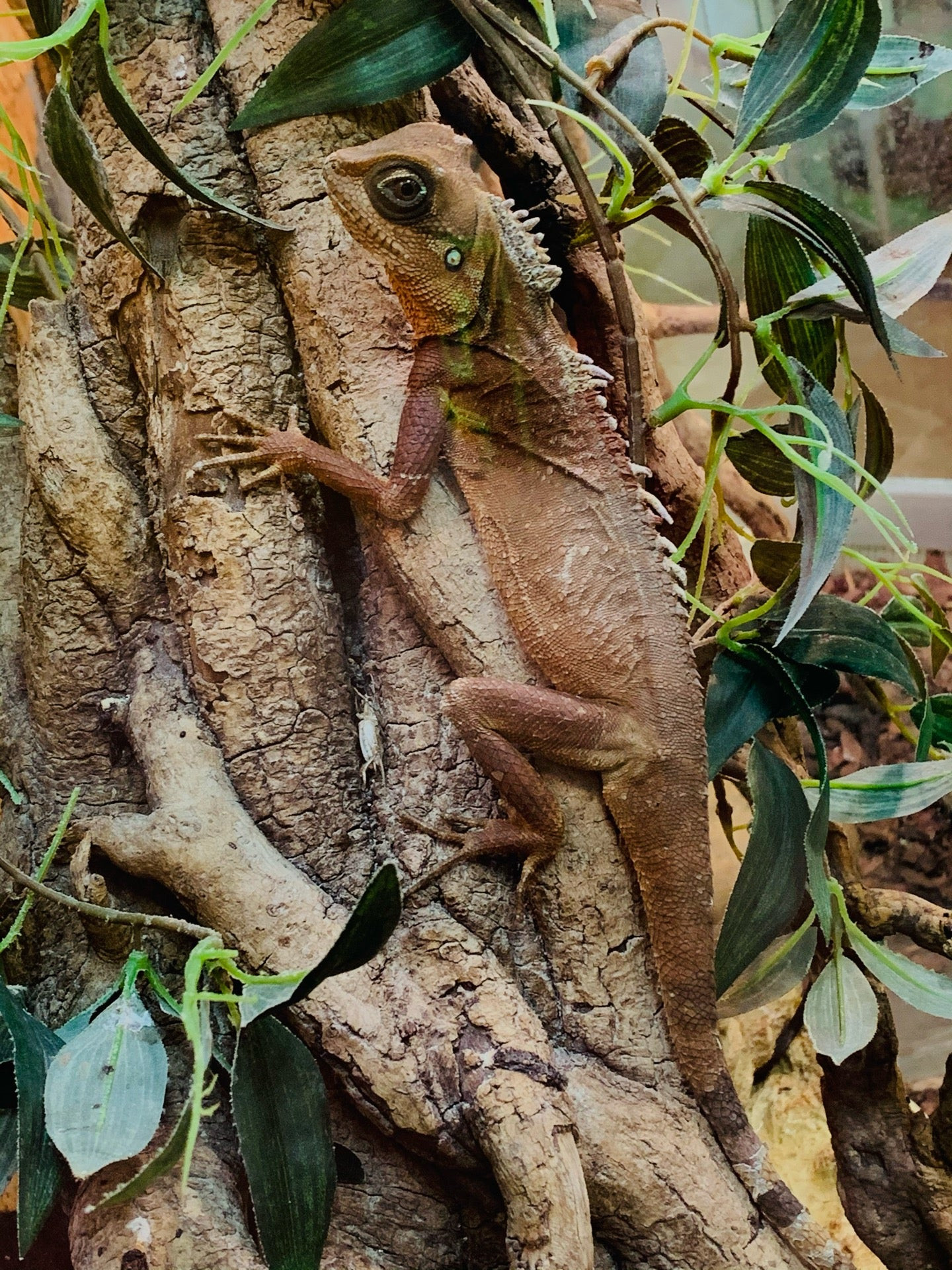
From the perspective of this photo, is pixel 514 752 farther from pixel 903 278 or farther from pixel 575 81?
pixel 575 81

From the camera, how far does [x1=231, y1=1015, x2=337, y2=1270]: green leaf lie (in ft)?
5.35

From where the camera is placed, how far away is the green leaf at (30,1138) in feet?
5.50

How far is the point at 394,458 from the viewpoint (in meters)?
2.25

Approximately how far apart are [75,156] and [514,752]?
140cm

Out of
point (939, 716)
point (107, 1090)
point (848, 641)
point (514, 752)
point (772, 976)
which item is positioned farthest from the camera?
point (939, 716)

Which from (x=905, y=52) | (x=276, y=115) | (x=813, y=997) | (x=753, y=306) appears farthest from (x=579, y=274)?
(x=813, y=997)

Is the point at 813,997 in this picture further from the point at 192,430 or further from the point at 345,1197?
the point at 192,430

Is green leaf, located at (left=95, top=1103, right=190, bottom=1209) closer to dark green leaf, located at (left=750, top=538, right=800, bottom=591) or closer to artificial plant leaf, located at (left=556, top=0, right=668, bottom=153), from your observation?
dark green leaf, located at (left=750, top=538, right=800, bottom=591)

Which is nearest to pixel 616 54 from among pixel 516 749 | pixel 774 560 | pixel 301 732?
pixel 774 560

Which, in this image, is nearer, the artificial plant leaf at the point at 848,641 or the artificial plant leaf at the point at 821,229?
the artificial plant leaf at the point at 821,229

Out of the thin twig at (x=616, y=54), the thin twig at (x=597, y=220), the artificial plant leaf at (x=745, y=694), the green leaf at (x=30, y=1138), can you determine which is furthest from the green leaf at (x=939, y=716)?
the green leaf at (x=30, y=1138)

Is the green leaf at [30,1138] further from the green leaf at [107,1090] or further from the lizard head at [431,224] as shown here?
the lizard head at [431,224]

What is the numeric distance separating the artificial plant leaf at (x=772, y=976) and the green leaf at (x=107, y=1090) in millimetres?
1233

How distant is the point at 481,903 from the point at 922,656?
2.57 metres
